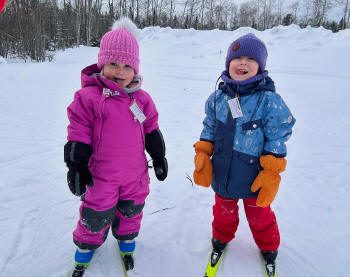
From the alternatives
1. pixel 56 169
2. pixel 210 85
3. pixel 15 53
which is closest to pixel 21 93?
pixel 56 169

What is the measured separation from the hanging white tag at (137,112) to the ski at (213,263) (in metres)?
0.96

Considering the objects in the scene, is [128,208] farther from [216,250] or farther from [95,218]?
[216,250]

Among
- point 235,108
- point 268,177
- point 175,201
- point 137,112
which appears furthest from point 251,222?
point 137,112

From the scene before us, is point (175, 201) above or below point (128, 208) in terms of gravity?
below

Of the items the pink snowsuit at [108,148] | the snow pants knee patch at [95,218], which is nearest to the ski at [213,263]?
the pink snowsuit at [108,148]

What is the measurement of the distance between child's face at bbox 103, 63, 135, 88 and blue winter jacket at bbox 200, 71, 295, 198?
51 cm

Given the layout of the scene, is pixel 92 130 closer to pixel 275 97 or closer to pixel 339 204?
pixel 275 97

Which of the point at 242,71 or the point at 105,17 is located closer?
the point at 242,71

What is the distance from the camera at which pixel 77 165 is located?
160cm

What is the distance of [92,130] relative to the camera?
65.9 inches

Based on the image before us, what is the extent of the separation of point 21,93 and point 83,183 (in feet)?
17.2

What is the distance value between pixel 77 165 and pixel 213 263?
3.36 feet

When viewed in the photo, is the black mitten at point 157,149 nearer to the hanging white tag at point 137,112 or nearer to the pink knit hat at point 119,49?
the hanging white tag at point 137,112

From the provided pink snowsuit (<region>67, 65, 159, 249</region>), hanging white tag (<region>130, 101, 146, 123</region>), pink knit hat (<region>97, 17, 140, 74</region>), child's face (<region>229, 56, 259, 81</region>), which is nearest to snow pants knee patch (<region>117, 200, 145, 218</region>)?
pink snowsuit (<region>67, 65, 159, 249</region>)
